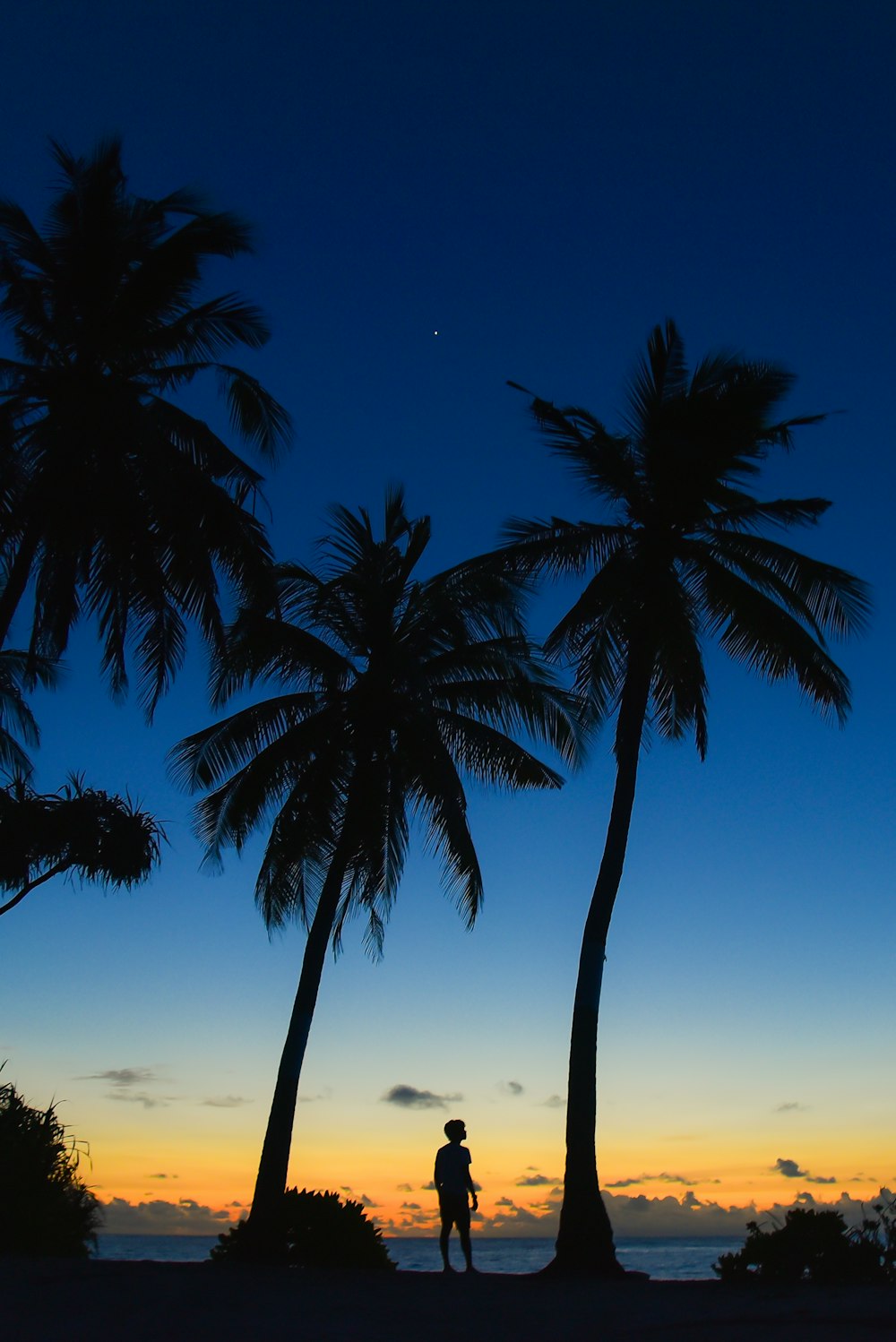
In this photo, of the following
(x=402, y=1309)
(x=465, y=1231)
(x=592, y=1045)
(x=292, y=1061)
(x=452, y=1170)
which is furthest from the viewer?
(x=292, y=1061)

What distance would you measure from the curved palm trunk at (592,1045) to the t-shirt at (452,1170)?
4.64 ft

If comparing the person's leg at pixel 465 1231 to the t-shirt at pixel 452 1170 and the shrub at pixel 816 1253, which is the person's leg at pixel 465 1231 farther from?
the shrub at pixel 816 1253

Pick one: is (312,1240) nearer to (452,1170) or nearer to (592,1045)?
(452,1170)

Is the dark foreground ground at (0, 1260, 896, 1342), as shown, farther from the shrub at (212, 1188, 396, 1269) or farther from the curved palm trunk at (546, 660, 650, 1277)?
the shrub at (212, 1188, 396, 1269)

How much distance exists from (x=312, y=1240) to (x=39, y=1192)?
3.82 metres

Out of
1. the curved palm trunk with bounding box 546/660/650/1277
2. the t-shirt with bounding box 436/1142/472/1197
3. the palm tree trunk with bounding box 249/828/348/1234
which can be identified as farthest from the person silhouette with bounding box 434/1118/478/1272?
the palm tree trunk with bounding box 249/828/348/1234

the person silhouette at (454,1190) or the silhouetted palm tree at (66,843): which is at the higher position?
the silhouetted palm tree at (66,843)

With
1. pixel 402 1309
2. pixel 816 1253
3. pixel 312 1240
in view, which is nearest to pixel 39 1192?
pixel 312 1240

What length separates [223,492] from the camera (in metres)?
17.2

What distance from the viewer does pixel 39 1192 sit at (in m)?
15.8

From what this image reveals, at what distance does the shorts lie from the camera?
1409 cm

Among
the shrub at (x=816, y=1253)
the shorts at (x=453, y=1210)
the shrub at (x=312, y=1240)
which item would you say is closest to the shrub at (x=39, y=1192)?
the shrub at (x=312, y=1240)

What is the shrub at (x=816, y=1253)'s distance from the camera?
12.9 m

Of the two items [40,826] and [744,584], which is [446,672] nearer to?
[744,584]
